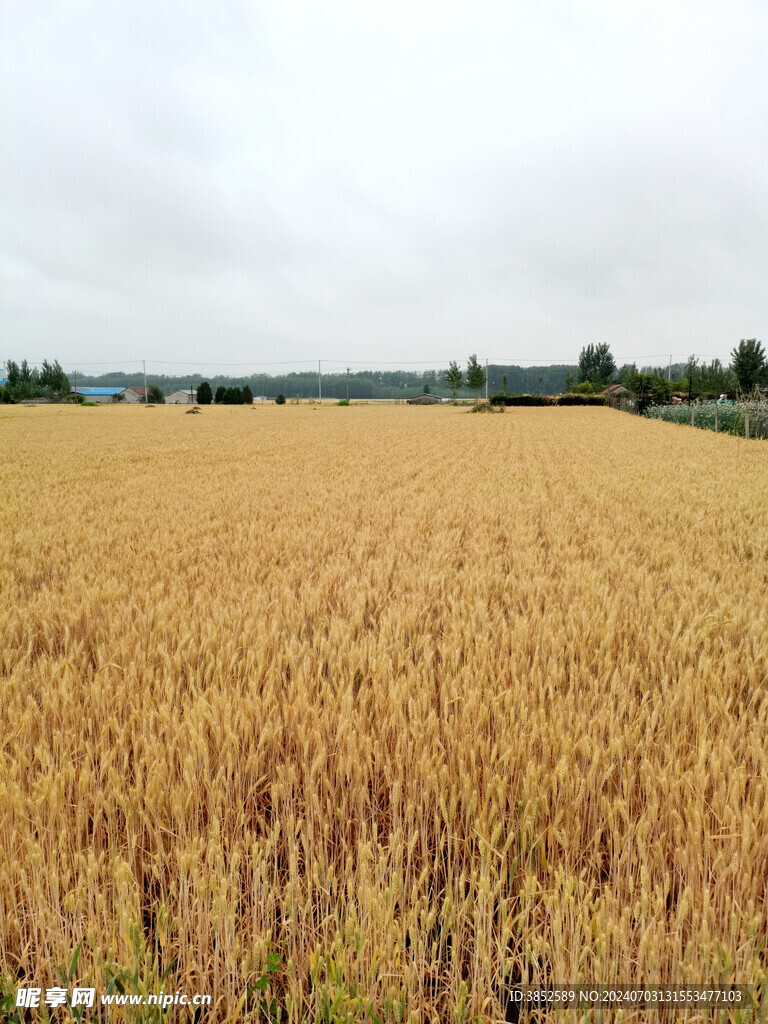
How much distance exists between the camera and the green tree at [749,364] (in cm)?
8075

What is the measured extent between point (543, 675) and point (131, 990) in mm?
2022

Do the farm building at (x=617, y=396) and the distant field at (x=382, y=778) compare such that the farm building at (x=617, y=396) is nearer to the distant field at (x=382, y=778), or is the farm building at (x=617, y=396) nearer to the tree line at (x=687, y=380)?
the tree line at (x=687, y=380)

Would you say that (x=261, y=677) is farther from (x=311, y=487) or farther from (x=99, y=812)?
(x=311, y=487)

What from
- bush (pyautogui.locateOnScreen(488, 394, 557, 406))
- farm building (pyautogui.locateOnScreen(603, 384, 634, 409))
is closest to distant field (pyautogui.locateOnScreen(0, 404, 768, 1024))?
farm building (pyautogui.locateOnScreen(603, 384, 634, 409))

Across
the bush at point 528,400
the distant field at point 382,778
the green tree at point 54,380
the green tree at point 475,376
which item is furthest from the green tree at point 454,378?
the distant field at point 382,778

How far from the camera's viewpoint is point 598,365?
405 feet

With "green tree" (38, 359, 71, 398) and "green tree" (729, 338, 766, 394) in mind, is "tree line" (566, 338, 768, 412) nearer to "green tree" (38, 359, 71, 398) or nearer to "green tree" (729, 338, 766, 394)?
"green tree" (729, 338, 766, 394)

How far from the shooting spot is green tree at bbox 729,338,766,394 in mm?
80750

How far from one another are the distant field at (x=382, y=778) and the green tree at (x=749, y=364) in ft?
305

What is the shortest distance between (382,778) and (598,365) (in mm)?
134062

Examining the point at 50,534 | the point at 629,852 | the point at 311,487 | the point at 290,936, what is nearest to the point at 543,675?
the point at 629,852

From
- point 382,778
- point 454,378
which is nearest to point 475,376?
point 454,378

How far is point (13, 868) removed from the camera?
1581mm

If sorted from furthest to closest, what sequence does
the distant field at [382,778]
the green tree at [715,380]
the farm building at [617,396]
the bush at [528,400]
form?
the green tree at [715,380] < the bush at [528,400] < the farm building at [617,396] < the distant field at [382,778]
